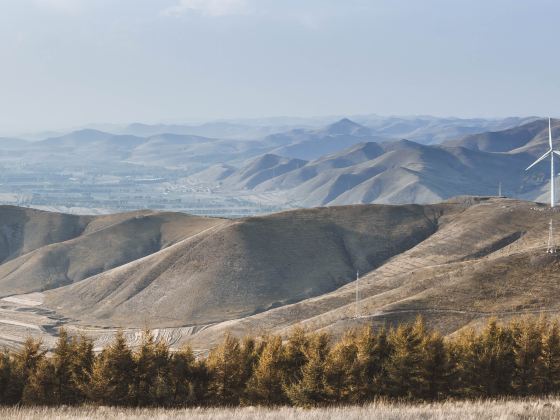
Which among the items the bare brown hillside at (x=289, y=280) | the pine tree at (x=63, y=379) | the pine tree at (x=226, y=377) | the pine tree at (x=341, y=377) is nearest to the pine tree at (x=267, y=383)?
the pine tree at (x=226, y=377)

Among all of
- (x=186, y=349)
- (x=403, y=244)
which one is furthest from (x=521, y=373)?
(x=403, y=244)

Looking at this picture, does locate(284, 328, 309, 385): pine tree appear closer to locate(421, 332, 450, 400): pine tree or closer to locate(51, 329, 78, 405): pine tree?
locate(421, 332, 450, 400): pine tree

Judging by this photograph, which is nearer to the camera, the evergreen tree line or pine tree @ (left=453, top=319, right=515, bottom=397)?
the evergreen tree line

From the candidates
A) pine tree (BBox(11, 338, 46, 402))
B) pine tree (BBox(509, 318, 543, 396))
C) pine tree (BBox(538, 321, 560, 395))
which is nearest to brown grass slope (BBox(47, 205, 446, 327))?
pine tree (BBox(11, 338, 46, 402))

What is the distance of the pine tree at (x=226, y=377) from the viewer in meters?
53.3

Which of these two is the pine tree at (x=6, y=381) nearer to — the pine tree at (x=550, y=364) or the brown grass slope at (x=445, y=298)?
the pine tree at (x=550, y=364)

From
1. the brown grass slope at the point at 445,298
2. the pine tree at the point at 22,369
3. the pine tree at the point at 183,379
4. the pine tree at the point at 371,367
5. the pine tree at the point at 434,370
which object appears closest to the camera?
the pine tree at the point at 183,379


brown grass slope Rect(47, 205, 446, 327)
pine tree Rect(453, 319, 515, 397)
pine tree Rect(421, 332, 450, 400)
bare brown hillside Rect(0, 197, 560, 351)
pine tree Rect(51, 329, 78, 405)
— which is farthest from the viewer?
brown grass slope Rect(47, 205, 446, 327)

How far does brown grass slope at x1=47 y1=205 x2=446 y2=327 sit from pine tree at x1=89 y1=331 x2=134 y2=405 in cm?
9989

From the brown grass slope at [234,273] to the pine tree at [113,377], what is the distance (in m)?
99.9

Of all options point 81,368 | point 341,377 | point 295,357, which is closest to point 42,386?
point 81,368

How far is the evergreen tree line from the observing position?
50688 mm

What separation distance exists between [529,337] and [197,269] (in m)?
123

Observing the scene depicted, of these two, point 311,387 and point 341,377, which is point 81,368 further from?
point 341,377
